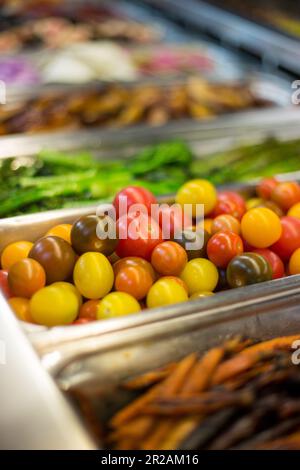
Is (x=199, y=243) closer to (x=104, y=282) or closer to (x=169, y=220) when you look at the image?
(x=169, y=220)

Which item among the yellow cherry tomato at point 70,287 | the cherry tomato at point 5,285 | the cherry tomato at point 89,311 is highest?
the yellow cherry tomato at point 70,287

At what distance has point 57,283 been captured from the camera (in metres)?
1.70

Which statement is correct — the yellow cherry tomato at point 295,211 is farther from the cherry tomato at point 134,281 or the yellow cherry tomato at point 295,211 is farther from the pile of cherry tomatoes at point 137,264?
the cherry tomato at point 134,281

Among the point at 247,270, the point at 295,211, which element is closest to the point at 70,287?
the point at 247,270

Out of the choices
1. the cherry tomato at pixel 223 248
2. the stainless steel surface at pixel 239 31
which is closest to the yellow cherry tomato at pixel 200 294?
the cherry tomato at pixel 223 248

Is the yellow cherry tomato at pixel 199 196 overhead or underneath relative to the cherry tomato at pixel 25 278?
overhead

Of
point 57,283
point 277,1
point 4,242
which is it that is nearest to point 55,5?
point 277,1

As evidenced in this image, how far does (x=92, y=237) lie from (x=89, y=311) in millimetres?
228

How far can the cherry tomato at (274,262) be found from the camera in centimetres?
184

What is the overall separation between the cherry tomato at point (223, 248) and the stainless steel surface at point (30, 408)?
Answer: 0.66 metres

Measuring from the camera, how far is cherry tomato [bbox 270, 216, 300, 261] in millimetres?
1896

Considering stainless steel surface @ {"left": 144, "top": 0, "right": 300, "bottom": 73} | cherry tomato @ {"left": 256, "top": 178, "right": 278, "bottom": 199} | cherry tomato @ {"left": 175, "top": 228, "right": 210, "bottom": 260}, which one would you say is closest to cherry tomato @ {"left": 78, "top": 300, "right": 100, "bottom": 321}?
cherry tomato @ {"left": 175, "top": 228, "right": 210, "bottom": 260}

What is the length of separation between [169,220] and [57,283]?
1.50 feet
